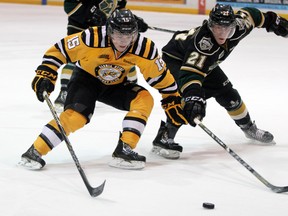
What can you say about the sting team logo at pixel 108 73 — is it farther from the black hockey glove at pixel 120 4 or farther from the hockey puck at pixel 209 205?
the black hockey glove at pixel 120 4

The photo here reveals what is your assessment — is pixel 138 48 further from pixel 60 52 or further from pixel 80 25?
pixel 80 25

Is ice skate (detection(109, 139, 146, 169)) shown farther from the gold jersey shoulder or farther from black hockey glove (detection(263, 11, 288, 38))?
black hockey glove (detection(263, 11, 288, 38))

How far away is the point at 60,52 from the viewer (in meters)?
3.63

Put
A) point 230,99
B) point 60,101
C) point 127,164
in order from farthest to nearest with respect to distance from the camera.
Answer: point 60,101 → point 230,99 → point 127,164

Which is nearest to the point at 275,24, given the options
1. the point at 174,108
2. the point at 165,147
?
the point at 174,108

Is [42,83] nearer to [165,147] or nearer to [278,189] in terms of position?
[165,147]

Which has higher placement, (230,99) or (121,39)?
(121,39)

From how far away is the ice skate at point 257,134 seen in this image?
418cm

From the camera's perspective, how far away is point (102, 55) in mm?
3580

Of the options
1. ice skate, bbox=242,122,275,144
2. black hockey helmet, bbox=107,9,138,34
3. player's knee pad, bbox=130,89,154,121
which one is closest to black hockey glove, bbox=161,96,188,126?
player's knee pad, bbox=130,89,154,121

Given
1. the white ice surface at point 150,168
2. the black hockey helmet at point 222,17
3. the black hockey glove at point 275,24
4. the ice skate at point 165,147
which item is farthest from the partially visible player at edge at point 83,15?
the black hockey helmet at point 222,17

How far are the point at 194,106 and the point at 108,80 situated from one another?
50 cm

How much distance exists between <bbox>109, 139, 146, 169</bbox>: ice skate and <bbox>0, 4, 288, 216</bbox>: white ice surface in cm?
4

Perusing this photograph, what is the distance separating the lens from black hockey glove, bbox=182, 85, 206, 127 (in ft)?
11.6
